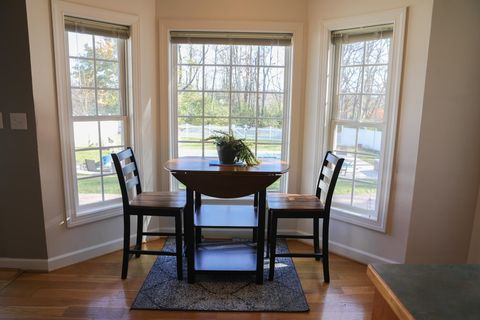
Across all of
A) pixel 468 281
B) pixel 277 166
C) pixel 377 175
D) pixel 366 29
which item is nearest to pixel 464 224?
pixel 377 175

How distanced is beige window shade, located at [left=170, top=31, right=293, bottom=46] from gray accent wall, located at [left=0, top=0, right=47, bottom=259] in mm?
1138

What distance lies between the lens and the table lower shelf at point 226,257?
2.40 metres

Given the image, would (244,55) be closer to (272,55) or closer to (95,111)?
(272,55)

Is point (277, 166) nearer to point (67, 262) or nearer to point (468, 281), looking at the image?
point (468, 281)

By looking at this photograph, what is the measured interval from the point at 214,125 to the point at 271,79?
65 cm

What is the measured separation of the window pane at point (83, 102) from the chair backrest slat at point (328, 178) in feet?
6.06

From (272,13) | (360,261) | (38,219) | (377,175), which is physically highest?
(272,13)

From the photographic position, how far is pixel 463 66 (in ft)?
7.27

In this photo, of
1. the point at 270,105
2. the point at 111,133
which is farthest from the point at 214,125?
the point at 111,133

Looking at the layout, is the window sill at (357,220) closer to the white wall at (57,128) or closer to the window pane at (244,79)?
the window pane at (244,79)

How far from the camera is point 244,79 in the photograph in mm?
3020

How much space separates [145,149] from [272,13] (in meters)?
1.56

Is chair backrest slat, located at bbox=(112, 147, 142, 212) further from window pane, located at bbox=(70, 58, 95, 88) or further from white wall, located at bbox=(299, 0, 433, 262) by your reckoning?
white wall, located at bbox=(299, 0, 433, 262)

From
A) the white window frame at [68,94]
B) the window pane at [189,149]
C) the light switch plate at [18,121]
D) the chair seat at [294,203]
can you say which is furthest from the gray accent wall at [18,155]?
the chair seat at [294,203]
